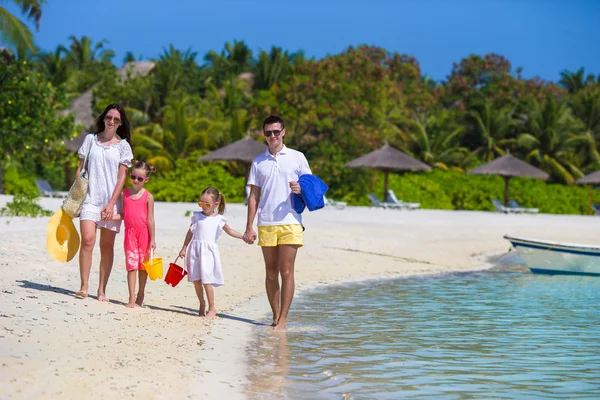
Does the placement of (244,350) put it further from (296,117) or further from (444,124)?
(444,124)

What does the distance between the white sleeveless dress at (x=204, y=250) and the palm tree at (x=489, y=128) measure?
36.6m

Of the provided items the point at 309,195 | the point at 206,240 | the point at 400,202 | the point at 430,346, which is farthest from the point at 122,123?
the point at 400,202

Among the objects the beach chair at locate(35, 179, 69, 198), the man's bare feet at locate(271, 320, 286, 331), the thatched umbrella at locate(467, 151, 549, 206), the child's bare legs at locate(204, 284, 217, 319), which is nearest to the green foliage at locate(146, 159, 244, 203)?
the beach chair at locate(35, 179, 69, 198)

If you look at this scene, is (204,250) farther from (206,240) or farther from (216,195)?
(216,195)

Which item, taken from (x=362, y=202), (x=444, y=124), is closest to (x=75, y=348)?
(x=362, y=202)

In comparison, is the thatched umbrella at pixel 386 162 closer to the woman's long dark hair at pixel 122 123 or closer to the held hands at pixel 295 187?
the woman's long dark hair at pixel 122 123

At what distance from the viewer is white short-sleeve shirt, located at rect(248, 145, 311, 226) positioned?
7605mm

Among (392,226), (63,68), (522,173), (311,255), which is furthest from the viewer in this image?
(63,68)

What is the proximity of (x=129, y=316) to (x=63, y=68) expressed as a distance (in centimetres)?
4285

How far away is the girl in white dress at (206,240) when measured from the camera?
8.24 metres

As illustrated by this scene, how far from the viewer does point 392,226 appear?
71.3 feet

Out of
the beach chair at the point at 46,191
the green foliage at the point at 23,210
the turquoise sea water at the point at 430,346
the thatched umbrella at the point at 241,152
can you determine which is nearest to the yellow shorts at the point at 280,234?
the turquoise sea water at the point at 430,346

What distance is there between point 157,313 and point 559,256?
9255 millimetres

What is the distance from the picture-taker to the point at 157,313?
844 cm
